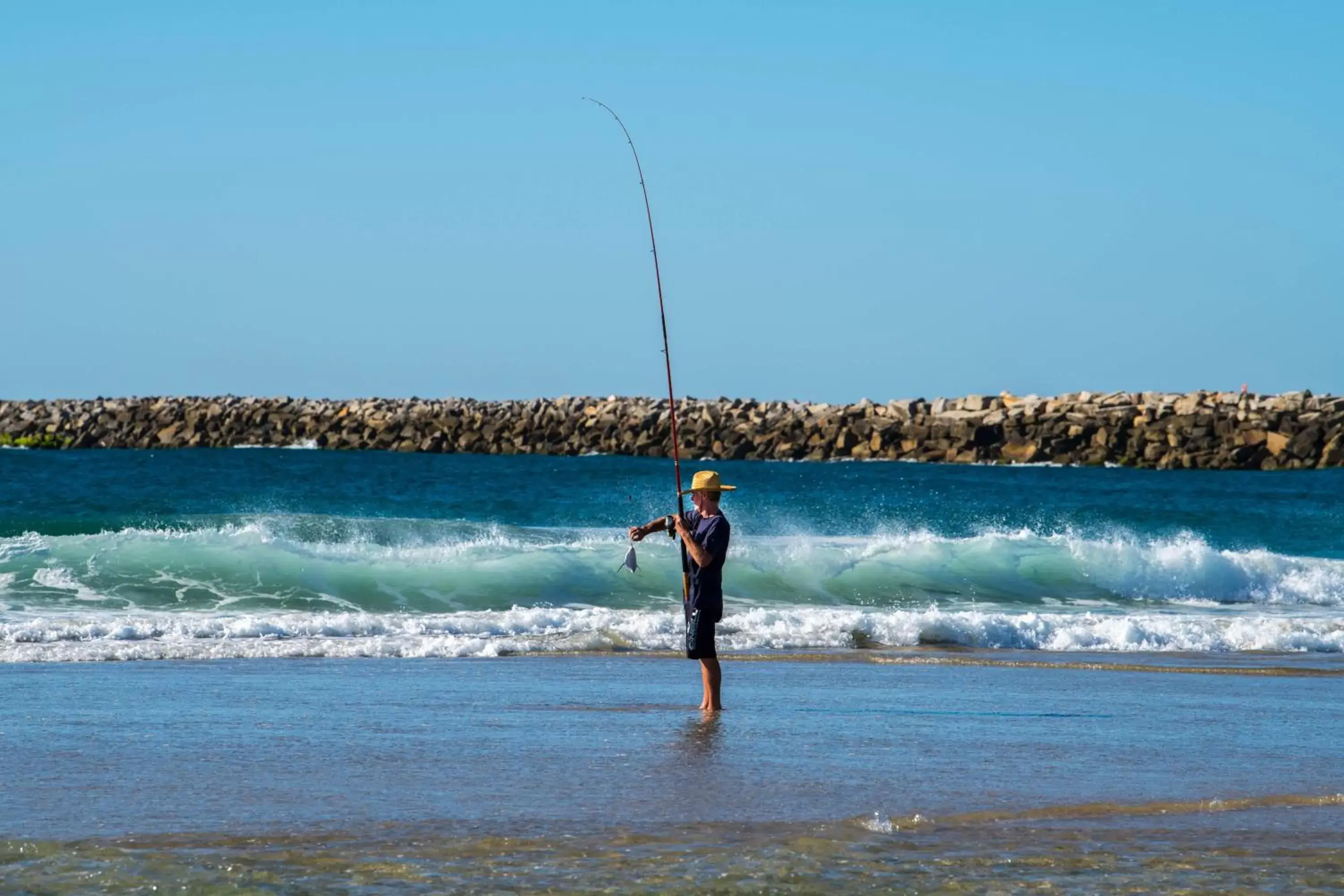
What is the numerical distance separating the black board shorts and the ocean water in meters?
3.26

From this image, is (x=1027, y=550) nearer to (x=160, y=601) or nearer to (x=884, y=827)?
(x=160, y=601)

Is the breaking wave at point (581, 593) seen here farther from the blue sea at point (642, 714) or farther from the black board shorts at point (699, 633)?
the black board shorts at point (699, 633)

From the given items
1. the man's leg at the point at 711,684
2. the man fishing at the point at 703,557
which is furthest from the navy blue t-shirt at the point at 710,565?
the man's leg at the point at 711,684

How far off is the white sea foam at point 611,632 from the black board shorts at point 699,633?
330 centimetres

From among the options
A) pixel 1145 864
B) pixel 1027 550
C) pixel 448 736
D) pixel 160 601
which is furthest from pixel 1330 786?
pixel 1027 550

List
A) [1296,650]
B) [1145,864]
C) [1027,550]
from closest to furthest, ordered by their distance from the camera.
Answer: [1145,864] → [1296,650] → [1027,550]

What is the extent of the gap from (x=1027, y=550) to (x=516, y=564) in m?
6.20

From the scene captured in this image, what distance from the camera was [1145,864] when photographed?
4.98m

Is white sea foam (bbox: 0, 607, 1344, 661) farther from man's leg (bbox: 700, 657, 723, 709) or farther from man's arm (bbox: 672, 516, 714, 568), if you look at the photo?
man's arm (bbox: 672, 516, 714, 568)

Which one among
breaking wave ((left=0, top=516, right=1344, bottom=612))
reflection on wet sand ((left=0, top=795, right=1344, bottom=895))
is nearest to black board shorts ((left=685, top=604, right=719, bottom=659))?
reflection on wet sand ((left=0, top=795, right=1344, bottom=895))

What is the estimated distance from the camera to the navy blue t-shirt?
25.8 feet

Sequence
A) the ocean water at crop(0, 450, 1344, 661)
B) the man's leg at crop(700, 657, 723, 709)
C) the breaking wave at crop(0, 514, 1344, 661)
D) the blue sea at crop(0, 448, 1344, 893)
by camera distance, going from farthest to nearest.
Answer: the ocean water at crop(0, 450, 1344, 661), the breaking wave at crop(0, 514, 1344, 661), the man's leg at crop(700, 657, 723, 709), the blue sea at crop(0, 448, 1344, 893)

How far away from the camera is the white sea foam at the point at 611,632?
441 inches

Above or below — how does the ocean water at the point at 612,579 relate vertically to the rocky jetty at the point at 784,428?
below
